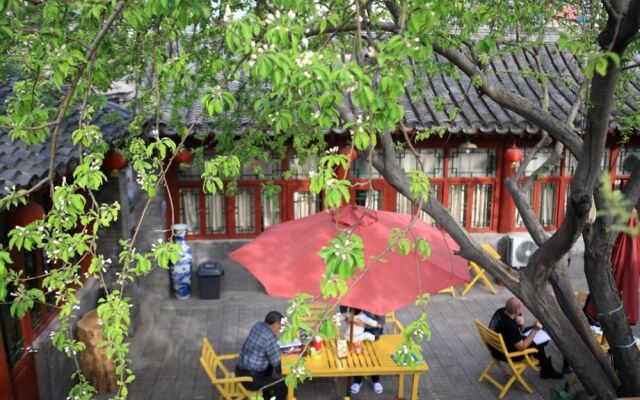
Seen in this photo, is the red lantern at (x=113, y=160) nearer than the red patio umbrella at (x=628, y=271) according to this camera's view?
No

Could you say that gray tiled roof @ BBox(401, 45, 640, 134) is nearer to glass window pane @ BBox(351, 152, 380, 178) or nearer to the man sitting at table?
glass window pane @ BBox(351, 152, 380, 178)

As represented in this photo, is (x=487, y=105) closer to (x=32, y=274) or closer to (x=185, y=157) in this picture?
(x=185, y=157)

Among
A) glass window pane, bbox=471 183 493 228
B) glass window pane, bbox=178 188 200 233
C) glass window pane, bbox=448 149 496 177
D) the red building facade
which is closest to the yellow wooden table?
the red building facade

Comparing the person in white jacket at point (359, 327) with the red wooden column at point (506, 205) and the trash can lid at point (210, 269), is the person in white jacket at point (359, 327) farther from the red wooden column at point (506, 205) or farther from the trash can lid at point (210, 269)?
the red wooden column at point (506, 205)

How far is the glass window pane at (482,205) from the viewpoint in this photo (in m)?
11.2

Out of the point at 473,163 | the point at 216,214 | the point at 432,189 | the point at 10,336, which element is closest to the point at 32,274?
the point at 10,336

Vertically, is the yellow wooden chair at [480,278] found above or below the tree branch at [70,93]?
below

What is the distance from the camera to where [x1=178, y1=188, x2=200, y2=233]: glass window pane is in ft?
34.9

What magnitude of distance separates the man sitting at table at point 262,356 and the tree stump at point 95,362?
181 centimetres

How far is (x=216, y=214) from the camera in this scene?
10820mm

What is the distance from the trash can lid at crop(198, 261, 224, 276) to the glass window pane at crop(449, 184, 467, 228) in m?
4.50

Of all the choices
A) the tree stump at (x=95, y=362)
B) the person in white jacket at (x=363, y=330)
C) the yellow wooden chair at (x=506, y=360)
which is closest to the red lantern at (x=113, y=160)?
the tree stump at (x=95, y=362)

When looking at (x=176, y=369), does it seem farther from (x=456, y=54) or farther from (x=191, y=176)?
(x=456, y=54)

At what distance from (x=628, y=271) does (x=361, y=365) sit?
10.1 feet
